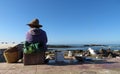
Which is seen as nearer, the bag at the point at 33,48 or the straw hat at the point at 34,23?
the bag at the point at 33,48

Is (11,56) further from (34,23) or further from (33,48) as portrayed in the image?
(34,23)

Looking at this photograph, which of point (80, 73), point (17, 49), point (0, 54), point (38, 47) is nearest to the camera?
point (80, 73)

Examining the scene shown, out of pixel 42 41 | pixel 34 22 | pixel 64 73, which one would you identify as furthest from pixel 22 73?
pixel 34 22

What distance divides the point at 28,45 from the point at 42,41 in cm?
55

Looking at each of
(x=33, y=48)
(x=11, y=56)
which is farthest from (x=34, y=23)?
(x=11, y=56)

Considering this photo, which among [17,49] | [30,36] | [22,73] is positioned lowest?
[22,73]

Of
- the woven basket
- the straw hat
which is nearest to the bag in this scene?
the straw hat

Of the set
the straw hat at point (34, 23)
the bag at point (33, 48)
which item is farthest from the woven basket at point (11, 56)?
the straw hat at point (34, 23)

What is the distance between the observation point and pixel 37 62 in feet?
23.2

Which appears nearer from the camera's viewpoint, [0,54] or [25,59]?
[25,59]

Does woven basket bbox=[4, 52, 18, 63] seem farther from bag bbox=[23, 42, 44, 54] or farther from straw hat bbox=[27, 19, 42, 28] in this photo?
straw hat bbox=[27, 19, 42, 28]

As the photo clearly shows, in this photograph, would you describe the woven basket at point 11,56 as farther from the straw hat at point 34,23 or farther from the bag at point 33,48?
the straw hat at point 34,23

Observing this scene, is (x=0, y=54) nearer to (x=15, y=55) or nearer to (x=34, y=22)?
(x=15, y=55)

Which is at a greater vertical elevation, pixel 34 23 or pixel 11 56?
pixel 34 23
